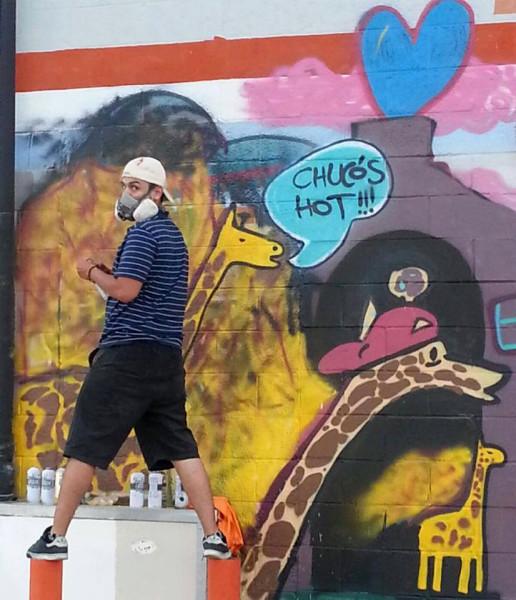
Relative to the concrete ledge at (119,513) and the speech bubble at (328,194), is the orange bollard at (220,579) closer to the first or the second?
the concrete ledge at (119,513)

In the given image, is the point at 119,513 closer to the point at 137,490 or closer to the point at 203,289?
the point at 137,490

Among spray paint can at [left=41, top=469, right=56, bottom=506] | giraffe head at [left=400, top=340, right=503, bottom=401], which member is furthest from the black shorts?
giraffe head at [left=400, top=340, right=503, bottom=401]

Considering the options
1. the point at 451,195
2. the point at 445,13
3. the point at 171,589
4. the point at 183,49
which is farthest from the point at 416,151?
the point at 171,589

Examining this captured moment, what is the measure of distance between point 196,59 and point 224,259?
103cm

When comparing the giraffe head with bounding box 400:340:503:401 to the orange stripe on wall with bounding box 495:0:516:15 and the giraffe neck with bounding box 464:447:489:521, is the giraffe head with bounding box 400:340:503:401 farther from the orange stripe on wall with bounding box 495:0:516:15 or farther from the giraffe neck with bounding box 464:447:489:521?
the orange stripe on wall with bounding box 495:0:516:15

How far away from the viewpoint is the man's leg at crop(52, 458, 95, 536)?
4383 millimetres

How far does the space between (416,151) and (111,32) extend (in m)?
1.70

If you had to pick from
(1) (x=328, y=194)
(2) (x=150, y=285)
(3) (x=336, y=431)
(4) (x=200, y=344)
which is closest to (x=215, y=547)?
(3) (x=336, y=431)

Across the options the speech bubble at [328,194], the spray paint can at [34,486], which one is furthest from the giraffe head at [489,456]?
the spray paint can at [34,486]

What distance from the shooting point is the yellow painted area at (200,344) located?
17.4ft

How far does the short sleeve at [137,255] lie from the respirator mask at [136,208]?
0.08 metres

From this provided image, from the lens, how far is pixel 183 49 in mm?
5488

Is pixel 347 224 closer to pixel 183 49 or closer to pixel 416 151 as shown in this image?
pixel 416 151

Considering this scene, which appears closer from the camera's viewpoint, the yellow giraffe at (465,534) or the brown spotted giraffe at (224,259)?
the yellow giraffe at (465,534)
